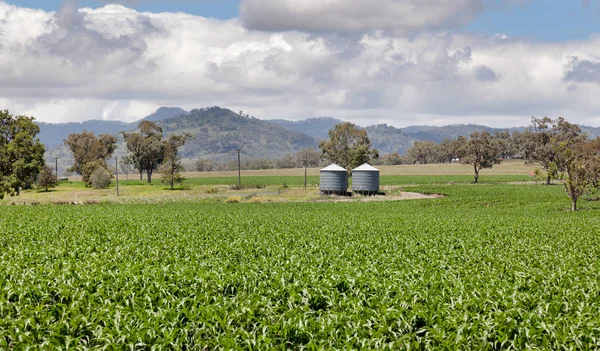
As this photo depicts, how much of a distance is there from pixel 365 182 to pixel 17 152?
49552 millimetres

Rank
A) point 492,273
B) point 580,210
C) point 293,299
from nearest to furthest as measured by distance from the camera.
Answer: point 293,299 < point 492,273 < point 580,210

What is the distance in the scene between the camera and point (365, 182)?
8562cm

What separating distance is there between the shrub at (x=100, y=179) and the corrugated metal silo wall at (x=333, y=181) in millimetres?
49099

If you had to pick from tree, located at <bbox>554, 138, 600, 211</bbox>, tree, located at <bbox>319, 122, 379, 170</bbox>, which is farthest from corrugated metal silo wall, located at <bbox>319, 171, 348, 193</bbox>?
tree, located at <bbox>319, 122, 379, 170</bbox>

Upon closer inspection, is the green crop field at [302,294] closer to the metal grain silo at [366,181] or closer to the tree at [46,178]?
the metal grain silo at [366,181]

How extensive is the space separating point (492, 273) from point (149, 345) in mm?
11262

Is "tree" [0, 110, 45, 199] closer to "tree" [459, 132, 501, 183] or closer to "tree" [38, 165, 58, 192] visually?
"tree" [38, 165, 58, 192]

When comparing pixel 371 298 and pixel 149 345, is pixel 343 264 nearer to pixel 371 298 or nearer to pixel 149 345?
pixel 371 298

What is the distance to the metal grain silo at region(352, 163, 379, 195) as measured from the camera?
A: 85.4m

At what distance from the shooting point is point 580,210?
52781 mm

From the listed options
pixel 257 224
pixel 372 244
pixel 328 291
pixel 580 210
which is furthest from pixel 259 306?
pixel 580 210

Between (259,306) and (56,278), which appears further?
(56,278)

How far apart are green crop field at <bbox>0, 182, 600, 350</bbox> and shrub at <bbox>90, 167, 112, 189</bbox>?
8655cm

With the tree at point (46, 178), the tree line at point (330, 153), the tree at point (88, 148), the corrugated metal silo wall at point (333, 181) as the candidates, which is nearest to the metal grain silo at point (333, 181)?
the corrugated metal silo wall at point (333, 181)
